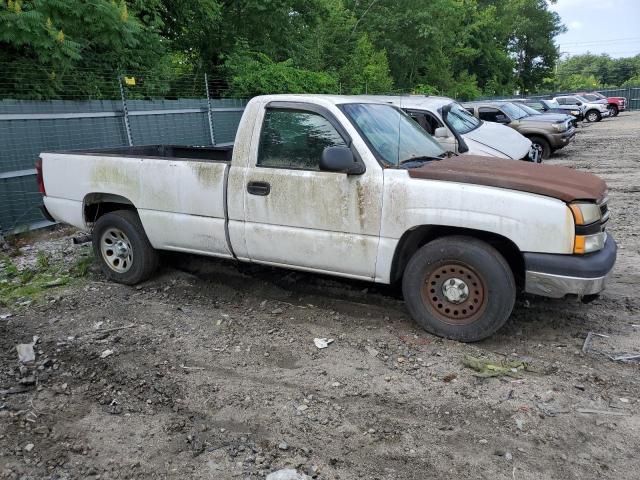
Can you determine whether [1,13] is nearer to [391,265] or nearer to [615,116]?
[391,265]

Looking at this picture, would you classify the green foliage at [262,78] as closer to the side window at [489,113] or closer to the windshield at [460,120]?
the side window at [489,113]

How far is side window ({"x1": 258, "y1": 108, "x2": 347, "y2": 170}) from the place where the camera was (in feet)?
14.8

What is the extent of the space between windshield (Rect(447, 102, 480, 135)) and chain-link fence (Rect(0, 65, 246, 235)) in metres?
5.75

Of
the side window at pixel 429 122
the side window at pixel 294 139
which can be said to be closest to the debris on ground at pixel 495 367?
the side window at pixel 294 139

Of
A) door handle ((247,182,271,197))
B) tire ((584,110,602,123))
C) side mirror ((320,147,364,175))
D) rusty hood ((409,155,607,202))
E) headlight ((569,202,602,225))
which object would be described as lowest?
tire ((584,110,602,123))

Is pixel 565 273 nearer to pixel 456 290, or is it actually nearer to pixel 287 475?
pixel 456 290

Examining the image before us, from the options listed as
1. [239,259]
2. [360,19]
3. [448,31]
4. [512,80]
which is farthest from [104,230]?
[512,80]

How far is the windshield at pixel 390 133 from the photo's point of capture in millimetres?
4410

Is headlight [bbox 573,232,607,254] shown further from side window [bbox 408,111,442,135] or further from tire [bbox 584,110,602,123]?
tire [bbox 584,110,602,123]

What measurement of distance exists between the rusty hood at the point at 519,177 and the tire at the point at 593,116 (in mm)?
32003

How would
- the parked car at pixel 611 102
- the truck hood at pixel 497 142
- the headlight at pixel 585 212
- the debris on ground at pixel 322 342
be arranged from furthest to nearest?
the parked car at pixel 611 102 → the truck hood at pixel 497 142 → the debris on ground at pixel 322 342 → the headlight at pixel 585 212

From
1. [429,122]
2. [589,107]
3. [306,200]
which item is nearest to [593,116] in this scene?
[589,107]

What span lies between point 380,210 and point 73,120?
668 cm

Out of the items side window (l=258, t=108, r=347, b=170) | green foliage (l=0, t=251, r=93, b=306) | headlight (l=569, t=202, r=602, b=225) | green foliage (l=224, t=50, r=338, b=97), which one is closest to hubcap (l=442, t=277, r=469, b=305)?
headlight (l=569, t=202, r=602, b=225)
